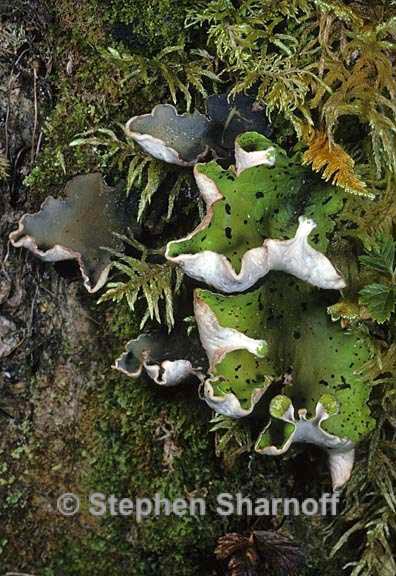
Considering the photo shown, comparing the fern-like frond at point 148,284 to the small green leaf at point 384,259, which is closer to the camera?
the small green leaf at point 384,259

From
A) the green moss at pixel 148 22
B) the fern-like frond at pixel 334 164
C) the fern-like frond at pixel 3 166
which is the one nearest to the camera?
the fern-like frond at pixel 334 164

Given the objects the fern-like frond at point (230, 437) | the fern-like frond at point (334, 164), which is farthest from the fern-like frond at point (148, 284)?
the fern-like frond at point (334, 164)

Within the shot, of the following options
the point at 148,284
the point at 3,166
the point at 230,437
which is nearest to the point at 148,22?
the point at 3,166

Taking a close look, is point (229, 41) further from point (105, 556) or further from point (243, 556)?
point (105, 556)

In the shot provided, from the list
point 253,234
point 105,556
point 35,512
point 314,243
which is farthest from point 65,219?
point 105,556

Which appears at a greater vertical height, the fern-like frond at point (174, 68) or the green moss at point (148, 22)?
the green moss at point (148, 22)

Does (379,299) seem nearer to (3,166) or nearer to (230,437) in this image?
(230,437)

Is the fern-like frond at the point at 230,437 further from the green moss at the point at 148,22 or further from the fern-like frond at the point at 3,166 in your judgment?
the green moss at the point at 148,22
